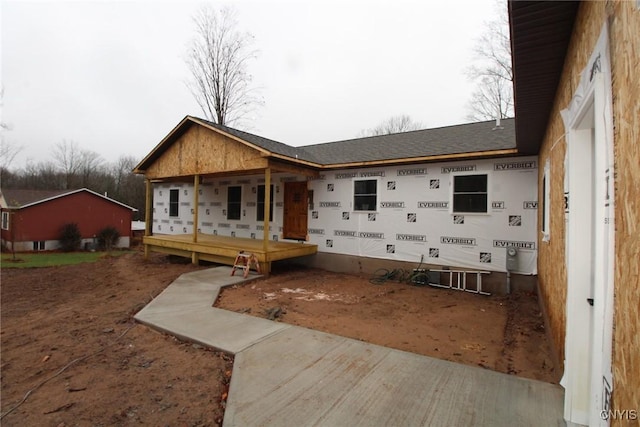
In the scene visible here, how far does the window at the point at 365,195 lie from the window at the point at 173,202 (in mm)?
9748

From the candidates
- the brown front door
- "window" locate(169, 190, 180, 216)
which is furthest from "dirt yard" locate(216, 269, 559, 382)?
"window" locate(169, 190, 180, 216)

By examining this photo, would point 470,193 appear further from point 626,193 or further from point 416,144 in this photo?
point 626,193

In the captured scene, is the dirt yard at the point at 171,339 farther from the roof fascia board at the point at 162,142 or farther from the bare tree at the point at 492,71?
the bare tree at the point at 492,71

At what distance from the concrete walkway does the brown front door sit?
5866mm

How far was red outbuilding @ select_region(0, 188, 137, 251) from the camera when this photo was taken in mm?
14945

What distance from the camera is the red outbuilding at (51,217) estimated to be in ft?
49.0

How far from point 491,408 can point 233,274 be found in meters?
6.55

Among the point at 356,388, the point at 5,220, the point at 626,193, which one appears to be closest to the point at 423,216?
the point at 356,388

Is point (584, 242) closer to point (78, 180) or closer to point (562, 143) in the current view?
point (562, 143)

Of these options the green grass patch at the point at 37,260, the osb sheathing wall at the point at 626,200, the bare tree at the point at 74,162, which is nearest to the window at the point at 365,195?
the osb sheathing wall at the point at 626,200

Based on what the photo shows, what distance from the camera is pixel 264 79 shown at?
62.8 feet

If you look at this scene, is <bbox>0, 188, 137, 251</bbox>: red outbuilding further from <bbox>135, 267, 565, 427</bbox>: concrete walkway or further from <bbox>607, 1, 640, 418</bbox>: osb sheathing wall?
<bbox>607, 1, 640, 418</bbox>: osb sheathing wall

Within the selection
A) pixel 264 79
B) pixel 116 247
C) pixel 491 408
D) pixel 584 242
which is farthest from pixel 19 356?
pixel 264 79

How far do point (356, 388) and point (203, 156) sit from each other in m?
8.34
